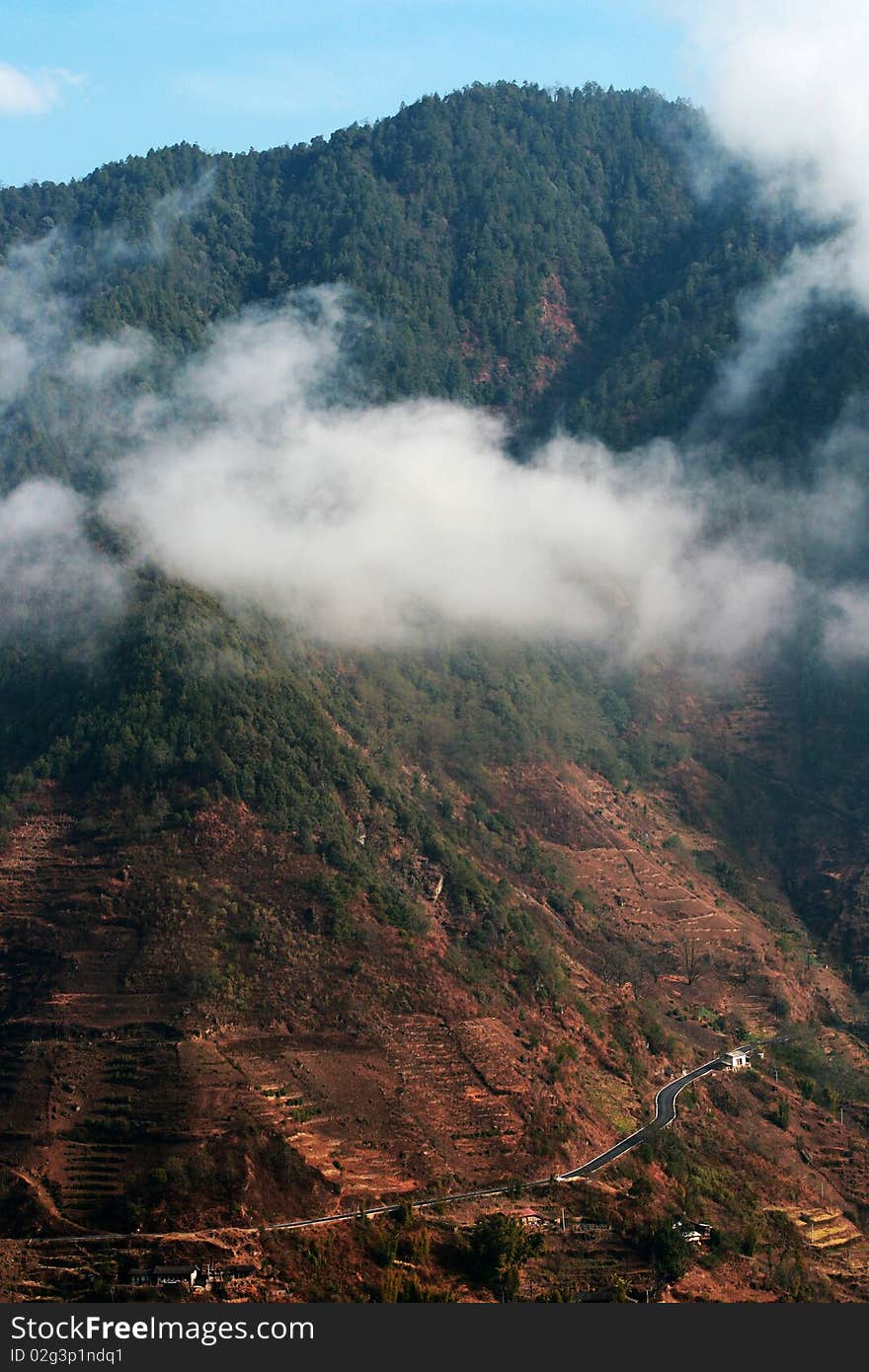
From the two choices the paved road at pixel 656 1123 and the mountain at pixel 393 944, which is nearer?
the mountain at pixel 393 944

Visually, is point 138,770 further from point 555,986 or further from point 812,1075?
point 812,1075

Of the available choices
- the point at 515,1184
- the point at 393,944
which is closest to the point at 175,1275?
the point at 515,1184

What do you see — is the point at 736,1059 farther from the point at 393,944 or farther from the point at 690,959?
the point at 393,944

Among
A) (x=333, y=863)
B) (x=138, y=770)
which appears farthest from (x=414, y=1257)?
(x=138, y=770)

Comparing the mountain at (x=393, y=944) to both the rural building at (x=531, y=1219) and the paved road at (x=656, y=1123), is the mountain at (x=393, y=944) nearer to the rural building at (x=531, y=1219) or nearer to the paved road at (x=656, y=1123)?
the paved road at (x=656, y=1123)

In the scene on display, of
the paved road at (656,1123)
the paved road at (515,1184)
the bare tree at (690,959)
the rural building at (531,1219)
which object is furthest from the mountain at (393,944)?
the rural building at (531,1219)

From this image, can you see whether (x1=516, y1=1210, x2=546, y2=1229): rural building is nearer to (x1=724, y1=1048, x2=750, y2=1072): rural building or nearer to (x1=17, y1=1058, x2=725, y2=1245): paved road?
(x1=17, y1=1058, x2=725, y2=1245): paved road
